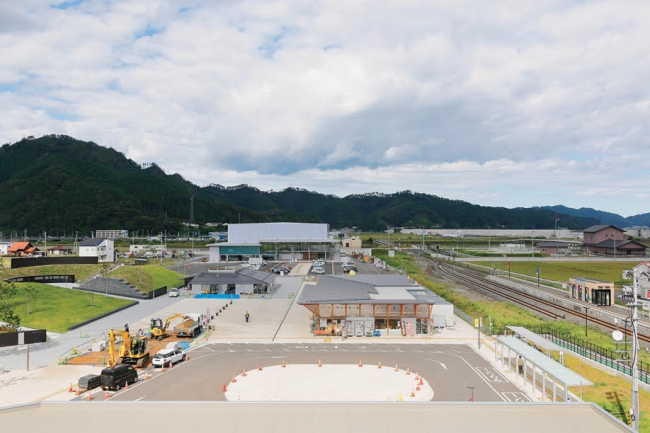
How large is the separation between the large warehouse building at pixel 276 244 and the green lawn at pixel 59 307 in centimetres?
6012

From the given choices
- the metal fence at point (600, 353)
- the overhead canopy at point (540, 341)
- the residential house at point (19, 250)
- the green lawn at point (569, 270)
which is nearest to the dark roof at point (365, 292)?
the overhead canopy at point (540, 341)

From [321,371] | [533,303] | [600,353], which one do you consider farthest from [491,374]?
[533,303]

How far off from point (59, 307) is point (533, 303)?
56775 mm

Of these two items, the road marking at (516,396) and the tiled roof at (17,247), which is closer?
the road marking at (516,396)

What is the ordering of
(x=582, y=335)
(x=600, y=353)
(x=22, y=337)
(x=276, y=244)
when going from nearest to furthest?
1. (x=600, y=353)
2. (x=22, y=337)
3. (x=582, y=335)
4. (x=276, y=244)

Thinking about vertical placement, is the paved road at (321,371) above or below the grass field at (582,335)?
below

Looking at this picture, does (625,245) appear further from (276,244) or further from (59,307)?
(59,307)

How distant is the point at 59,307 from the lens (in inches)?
1801

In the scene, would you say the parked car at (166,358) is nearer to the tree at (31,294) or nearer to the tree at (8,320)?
the tree at (8,320)

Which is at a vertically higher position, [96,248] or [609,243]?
[96,248]

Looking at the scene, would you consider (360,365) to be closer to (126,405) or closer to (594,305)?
(126,405)

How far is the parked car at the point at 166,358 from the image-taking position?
2941cm

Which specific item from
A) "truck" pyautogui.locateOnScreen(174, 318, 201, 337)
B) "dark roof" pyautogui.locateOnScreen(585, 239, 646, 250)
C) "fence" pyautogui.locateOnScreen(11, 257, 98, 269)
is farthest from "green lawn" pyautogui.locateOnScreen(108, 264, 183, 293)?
"dark roof" pyautogui.locateOnScreen(585, 239, 646, 250)

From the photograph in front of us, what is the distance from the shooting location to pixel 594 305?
52875 mm
